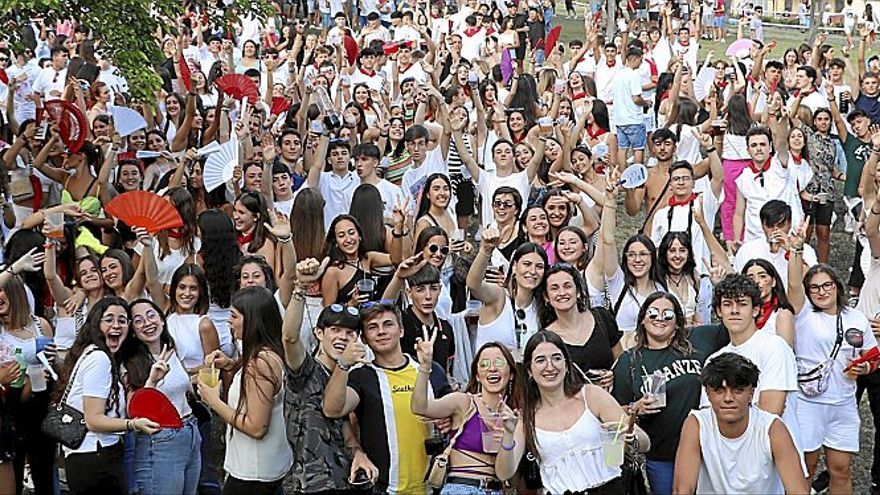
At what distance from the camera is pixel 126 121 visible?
10422 millimetres

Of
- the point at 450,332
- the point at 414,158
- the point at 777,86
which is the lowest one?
the point at 450,332

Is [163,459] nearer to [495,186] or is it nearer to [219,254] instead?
[219,254]

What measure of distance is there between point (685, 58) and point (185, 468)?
11.9m

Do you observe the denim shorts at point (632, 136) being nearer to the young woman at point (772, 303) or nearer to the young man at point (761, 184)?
the young man at point (761, 184)

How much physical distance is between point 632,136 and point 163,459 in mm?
9389

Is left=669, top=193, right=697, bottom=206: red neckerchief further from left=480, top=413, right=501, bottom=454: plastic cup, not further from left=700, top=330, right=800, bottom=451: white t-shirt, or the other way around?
left=480, top=413, right=501, bottom=454: plastic cup

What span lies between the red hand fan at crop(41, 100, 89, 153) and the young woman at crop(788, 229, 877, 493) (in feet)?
20.0

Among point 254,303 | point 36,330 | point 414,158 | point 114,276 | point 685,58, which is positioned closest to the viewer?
point 254,303

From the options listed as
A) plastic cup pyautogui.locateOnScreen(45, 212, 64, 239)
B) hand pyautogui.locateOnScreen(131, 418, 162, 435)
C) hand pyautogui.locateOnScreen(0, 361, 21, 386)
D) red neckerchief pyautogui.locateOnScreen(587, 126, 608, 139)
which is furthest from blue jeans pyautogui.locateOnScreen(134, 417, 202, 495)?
red neckerchief pyautogui.locateOnScreen(587, 126, 608, 139)

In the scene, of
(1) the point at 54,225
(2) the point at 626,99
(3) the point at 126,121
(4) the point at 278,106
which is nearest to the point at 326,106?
(4) the point at 278,106

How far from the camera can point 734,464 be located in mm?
4926

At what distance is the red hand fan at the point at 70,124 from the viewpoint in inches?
388

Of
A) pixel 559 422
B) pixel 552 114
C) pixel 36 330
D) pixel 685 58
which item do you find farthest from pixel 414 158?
pixel 685 58

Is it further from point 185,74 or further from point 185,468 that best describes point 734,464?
point 185,74
